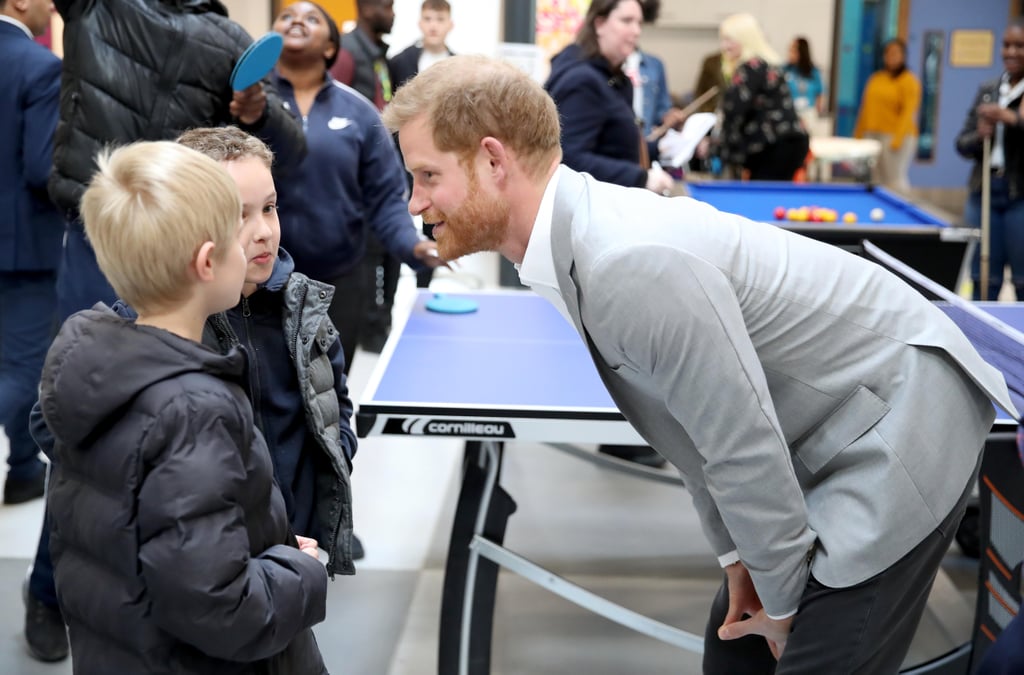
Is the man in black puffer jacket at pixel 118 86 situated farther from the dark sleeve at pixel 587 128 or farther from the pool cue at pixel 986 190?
the pool cue at pixel 986 190

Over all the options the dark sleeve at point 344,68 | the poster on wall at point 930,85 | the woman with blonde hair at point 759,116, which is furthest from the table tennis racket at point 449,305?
the poster on wall at point 930,85

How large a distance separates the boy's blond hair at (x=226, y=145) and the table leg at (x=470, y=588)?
1.07 meters

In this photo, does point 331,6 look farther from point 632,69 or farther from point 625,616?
point 625,616

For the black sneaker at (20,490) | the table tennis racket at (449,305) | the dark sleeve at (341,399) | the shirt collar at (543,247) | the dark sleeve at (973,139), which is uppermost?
the shirt collar at (543,247)

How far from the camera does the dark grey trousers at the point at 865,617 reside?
1707 mm

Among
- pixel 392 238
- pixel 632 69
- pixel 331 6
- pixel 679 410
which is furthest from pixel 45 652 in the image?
pixel 331 6

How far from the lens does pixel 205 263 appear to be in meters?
1.39

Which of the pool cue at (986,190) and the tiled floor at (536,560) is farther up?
the pool cue at (986,190)

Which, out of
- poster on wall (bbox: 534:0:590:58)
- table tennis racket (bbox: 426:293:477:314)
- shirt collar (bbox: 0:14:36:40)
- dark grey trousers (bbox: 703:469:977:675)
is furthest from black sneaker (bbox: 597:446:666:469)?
poster on wall (bbox: 534:0:590:58)

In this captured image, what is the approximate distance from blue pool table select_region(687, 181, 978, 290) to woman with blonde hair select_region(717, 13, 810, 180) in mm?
749

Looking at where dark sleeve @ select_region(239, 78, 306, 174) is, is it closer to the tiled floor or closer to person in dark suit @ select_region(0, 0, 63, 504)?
person in dark suit @ select_region(0, 0, 63, 504)

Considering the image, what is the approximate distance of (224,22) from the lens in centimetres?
282

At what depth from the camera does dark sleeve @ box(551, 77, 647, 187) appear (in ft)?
14.6

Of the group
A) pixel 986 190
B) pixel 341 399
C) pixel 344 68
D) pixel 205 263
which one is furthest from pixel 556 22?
pixel 205 263
